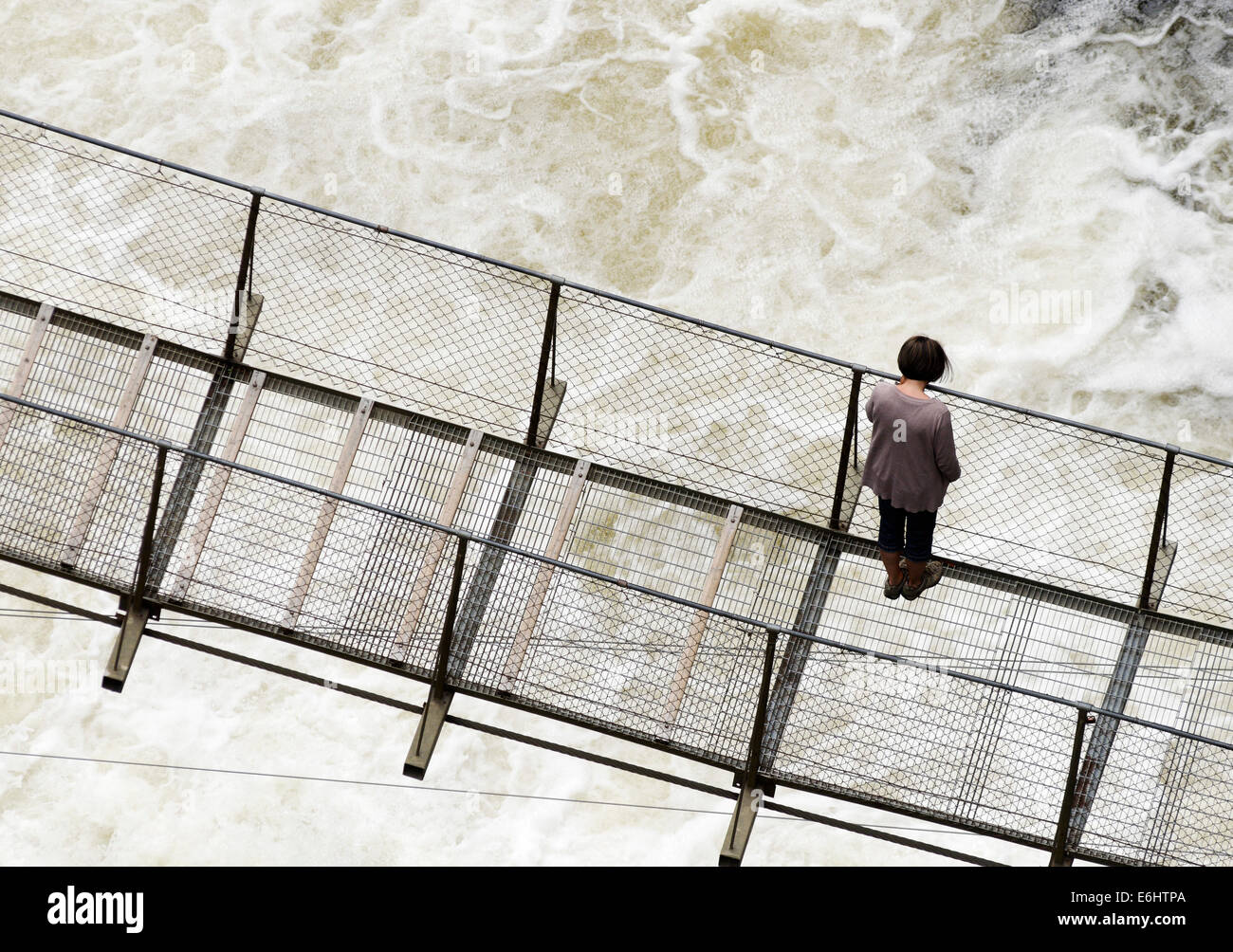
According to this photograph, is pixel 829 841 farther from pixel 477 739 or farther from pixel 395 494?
pixel 395 494

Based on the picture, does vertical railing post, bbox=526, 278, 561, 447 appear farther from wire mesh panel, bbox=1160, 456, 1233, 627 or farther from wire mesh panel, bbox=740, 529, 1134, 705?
wire mesh panel, bbox=1160, 456, 1233, 627

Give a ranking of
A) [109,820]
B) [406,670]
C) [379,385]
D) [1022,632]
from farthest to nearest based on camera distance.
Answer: [379,385] < [109,820] < [1022,632] < [406,670]

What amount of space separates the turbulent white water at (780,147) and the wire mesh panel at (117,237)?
74cm

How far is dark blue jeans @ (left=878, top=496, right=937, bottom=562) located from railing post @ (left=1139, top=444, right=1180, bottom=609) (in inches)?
58.0

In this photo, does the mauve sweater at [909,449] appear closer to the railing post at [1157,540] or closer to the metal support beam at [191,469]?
the railing post at [1157,540]

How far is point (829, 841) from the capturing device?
11.8m

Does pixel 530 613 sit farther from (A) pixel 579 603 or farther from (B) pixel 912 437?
(B) pixel 912 437

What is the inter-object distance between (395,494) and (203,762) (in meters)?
4.71

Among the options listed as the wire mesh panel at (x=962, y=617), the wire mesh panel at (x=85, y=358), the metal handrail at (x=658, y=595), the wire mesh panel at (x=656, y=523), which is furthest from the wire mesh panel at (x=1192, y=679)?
the wire mesh panel at (x=85, y=358)

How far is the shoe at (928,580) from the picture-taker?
805cm

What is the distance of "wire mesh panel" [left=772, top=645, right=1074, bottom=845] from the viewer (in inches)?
293

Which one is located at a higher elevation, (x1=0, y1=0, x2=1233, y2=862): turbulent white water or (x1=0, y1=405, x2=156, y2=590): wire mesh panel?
(x1=0, y1=0, x2=1233, y2=862): turbulent white water

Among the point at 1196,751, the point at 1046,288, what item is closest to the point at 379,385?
the point at 1046,288

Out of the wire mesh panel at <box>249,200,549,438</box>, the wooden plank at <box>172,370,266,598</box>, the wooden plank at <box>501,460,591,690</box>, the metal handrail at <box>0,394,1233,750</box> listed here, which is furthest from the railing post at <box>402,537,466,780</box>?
the wire mesh panel at <box>249,200,549,438</box>
